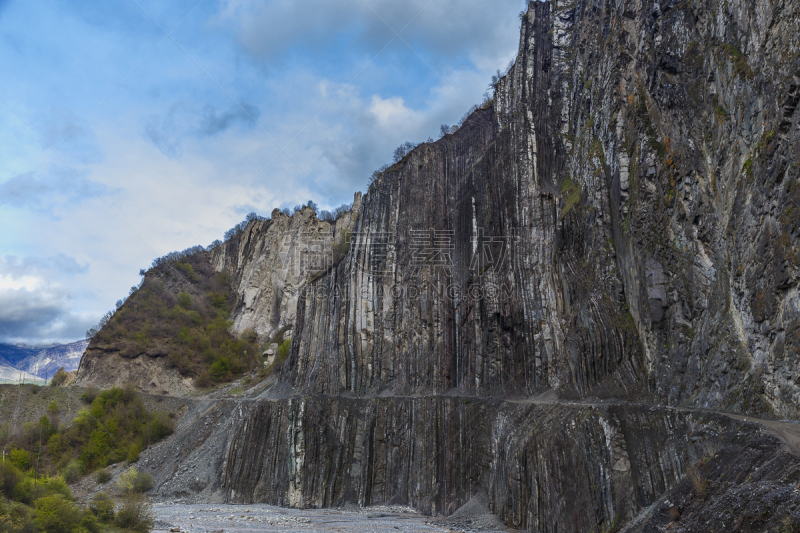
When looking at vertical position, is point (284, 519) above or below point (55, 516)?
below

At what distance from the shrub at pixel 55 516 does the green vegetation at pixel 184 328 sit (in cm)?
4867

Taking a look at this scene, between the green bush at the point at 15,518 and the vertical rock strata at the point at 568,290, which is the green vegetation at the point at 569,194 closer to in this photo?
the vertical rock strata at the point at 568,290

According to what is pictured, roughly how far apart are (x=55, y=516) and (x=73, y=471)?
33003 millimetres

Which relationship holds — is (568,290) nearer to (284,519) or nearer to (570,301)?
(570,301)

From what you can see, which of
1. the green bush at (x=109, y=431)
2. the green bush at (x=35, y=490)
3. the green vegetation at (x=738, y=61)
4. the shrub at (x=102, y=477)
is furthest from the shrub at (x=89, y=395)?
the green vegetation at (x=738, y=61)

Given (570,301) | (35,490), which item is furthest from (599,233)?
(35,490)

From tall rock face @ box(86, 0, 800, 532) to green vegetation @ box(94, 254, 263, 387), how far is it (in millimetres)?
17797

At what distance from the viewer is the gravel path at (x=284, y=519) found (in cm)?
2116

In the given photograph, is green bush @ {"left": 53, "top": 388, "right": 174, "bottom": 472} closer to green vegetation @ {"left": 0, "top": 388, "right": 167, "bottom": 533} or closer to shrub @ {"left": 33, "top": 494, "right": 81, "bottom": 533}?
green vegetation @ {"left": 0, "top": 388, "right": 167, "bottom": 533}

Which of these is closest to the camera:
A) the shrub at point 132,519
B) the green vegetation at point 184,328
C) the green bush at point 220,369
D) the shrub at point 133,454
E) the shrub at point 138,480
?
the shrub at point 132,519

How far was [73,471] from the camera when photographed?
3872 cm

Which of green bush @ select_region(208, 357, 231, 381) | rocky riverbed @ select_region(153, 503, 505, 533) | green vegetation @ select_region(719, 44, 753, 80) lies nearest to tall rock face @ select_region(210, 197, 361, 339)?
green bush @ select_region(208, 357, 231, 381)

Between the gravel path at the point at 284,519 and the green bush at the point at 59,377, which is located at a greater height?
the green bush at the point at 59,377

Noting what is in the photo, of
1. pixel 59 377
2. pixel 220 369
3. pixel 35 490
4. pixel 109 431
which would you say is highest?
pixel 220 369
